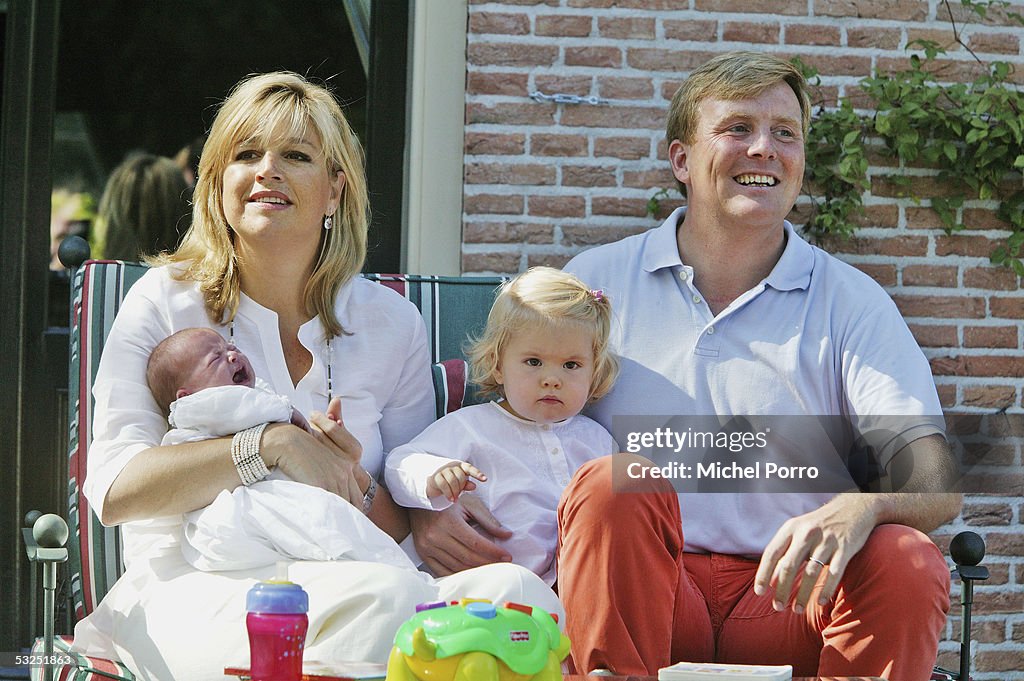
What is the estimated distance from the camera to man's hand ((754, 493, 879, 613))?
2.01 m

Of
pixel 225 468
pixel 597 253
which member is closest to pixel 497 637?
pixel 225 468

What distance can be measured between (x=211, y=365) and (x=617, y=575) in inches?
32.1

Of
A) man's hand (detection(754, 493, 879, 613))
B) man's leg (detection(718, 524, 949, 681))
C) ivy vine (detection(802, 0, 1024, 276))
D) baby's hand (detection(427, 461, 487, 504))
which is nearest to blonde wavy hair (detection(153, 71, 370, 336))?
baby's hand (detection(427, 461, 487, 504))

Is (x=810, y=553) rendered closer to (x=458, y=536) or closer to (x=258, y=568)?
(x=458, y=536)

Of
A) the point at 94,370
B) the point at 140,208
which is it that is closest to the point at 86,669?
the point at 94,370

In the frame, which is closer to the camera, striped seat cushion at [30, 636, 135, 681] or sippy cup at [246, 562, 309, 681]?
sippy cup at [246, 562, 309, 681]

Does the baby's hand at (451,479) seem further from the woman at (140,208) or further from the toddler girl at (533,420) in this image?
the woman at (140,208)

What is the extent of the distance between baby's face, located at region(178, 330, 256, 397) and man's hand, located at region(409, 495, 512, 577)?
17.9 inches

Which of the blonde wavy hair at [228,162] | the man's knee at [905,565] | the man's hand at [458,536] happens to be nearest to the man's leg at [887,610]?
the man's knee at [905,565]

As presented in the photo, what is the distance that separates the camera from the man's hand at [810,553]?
6.60 feet

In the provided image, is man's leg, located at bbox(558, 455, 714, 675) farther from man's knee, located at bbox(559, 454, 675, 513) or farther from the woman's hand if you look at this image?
the woman's hand

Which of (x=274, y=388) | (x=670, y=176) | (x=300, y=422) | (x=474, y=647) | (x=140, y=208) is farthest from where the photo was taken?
(x=140, y=208)

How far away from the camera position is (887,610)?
2031 millimetres

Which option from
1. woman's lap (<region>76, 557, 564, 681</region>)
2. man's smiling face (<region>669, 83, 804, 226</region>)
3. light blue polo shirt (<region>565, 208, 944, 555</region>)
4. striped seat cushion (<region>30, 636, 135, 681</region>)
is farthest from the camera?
man's smiling face (<region>669, 83, 804, 226</region>)
